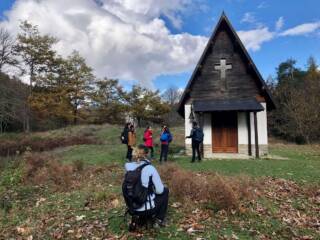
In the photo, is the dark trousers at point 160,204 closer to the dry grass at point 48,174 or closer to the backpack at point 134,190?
the backpack at point 134,190

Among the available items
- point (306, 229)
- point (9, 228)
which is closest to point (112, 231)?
point (9, 228)

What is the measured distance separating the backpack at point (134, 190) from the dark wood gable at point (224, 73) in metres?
12.6

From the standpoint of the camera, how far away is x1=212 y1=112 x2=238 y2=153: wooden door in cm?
1716

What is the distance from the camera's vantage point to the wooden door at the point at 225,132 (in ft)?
56.3

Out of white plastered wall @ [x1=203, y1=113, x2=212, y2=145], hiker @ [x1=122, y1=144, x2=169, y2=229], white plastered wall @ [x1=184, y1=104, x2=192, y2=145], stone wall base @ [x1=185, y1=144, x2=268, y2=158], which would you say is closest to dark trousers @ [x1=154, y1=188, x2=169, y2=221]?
hiker @ [x1=122, y1=144, x2=169, y2=229]

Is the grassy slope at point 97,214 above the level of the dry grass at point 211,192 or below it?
below

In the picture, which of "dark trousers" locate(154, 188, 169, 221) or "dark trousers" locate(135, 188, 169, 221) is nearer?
"dark trousers" locate(135, 188, 169, 221)

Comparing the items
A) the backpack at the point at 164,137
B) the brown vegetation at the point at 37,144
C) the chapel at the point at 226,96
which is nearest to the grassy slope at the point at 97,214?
the backpack at the point at 164,137

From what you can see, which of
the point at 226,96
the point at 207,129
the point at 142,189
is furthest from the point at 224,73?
the point at 142,189

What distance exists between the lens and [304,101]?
98.7 ft

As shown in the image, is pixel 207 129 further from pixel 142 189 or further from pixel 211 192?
pixel 142 189

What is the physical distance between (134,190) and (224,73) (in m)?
13.5

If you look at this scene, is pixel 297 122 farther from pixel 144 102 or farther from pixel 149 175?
pixel 149 175

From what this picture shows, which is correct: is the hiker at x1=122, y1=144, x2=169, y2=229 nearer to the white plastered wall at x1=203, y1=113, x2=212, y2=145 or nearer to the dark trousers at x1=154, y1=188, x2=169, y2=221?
the dark trousers at x1=154, y1=188, x2=169, y2=221
